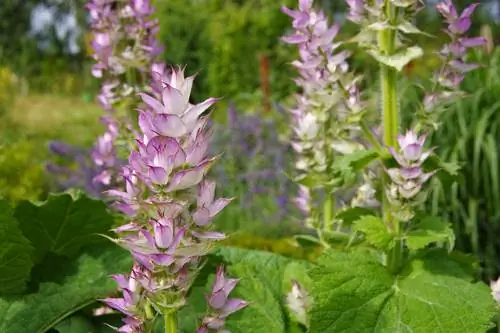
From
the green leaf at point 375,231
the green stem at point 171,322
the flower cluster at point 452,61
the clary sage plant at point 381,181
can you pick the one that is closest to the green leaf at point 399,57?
the clary sage plant at point 381,181

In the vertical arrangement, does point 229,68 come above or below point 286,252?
above

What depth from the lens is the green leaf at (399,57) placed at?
195 centimetres

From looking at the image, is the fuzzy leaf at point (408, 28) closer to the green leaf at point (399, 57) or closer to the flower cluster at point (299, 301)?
Answer: the green leaf at point (399, 57)

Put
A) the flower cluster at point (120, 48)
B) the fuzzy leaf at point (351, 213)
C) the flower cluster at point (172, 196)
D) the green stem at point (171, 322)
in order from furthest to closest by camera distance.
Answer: the flower cluster at point (120, 48)
the fuzzy leaf at point (351, 213)
the green stem at point (171, 322)
the flower cluster at point (172, 196)

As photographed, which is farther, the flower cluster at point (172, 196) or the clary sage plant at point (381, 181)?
the clary sage plant at point (381, 181)

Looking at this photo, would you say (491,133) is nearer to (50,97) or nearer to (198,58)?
(198,58)

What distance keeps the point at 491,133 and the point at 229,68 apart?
397 inches

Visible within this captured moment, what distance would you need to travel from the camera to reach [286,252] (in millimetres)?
3051

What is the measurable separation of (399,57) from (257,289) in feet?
2.15

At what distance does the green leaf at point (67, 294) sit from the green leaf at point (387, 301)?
1.56ft

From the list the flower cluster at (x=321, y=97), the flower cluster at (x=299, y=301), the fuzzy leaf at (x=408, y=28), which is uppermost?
the fuzzy leaf at (x=408, y=28)

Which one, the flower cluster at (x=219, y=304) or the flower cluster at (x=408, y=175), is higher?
the flower cluster at (x=408, y=175)

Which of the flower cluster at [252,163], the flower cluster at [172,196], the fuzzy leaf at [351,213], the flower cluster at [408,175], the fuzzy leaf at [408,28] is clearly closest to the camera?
the flower cluster at [172,196]

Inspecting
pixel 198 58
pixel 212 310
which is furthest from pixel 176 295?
pixel 198 58
